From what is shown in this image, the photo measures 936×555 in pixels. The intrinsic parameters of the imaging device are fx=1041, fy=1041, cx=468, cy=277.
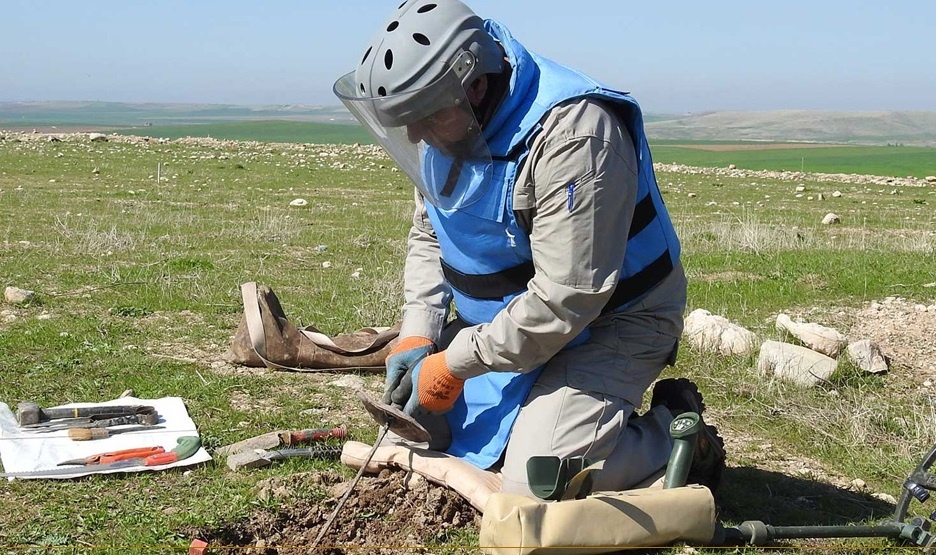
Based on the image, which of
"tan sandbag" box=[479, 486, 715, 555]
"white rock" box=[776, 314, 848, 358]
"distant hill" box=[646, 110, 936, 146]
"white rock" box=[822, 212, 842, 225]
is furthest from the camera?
"distant hill" box=[646, 110, 936, 146]

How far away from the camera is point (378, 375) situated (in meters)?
6.32

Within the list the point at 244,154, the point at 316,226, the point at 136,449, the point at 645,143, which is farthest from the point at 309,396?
the point at 244,154

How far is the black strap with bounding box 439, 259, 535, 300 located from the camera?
3963mm

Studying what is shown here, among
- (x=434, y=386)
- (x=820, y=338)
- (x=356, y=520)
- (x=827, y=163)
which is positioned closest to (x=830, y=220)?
(x=820, y=338)

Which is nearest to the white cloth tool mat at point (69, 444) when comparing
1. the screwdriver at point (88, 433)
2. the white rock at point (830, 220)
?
the screwdriver at point (88, 433)

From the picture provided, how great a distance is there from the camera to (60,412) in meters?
5.04

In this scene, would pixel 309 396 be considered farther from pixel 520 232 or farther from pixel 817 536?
pixel 817 536

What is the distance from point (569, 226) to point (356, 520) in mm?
1351

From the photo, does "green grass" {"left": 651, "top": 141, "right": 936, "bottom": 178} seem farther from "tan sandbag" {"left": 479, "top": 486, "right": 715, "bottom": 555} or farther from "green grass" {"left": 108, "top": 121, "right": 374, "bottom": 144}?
"tan sandbag" {"left": 479, "top": 486, "right": 715, "bottom": 555}

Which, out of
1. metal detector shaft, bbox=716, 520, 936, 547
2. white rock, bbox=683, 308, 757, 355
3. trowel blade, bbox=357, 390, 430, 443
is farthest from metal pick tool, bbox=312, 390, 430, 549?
white rock, bbox=683, 308, 757, 355

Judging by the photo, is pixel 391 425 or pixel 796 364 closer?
pixel 391 425

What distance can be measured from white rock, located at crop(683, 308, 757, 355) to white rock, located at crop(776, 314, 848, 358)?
1.02 feet

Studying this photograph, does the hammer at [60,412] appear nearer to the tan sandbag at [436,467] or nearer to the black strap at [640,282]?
the tan sandbag at [436,467]

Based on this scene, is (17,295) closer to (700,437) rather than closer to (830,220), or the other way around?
(700,437)
